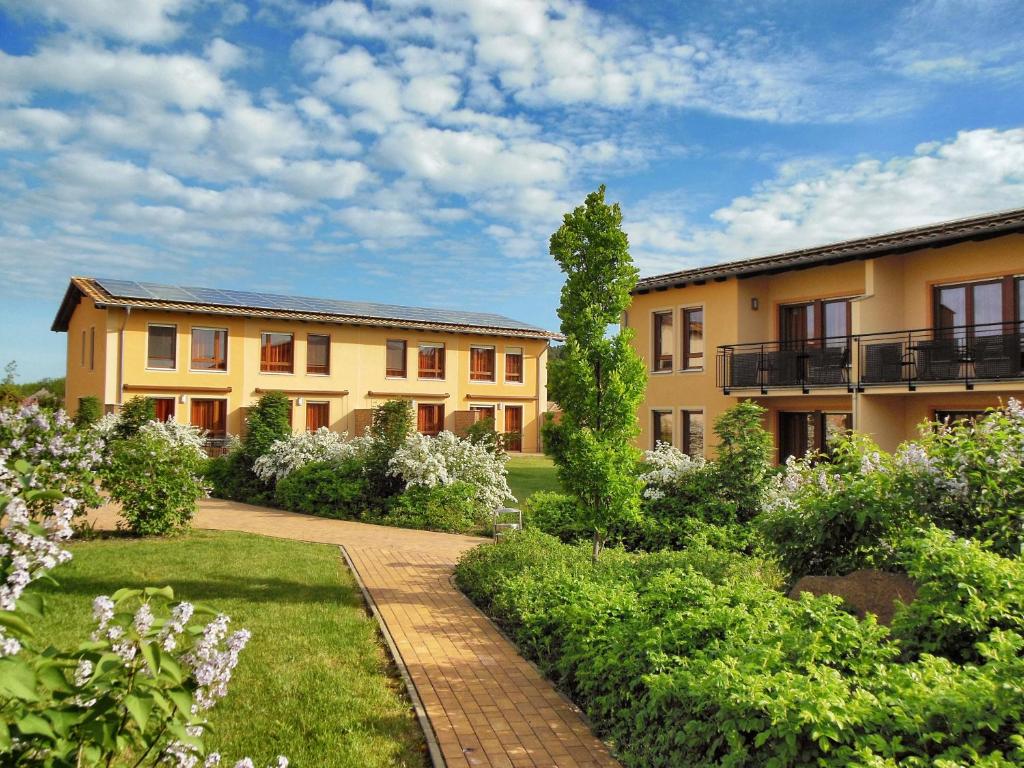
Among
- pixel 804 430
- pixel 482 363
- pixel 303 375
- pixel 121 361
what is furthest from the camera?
pixel 482 363

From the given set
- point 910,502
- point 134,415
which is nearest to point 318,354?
point 134,415

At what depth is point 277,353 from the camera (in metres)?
32.1

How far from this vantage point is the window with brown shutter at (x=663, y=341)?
73.9 feet

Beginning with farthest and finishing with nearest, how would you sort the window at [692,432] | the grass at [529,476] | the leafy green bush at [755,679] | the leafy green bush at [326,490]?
the window at [692,432] < the grass at [529,476] < the leafy green bush at [326,490] < the leafy green bush at [755,679]

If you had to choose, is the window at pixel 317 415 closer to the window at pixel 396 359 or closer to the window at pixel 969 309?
the window at pixel 396 359

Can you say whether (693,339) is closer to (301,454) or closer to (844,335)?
(844,335)

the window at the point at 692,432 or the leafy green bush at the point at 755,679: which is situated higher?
the window at the point at 692,432

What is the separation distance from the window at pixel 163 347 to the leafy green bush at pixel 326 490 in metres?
13.9

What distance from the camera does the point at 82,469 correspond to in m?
11.3

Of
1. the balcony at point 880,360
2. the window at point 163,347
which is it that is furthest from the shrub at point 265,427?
the balcony at point 880,360

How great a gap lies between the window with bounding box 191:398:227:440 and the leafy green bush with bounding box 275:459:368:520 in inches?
537

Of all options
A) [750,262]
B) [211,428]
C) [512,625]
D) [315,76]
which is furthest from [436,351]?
[512,625]

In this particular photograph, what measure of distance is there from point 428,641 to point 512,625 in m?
0.89

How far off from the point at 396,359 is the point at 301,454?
638 inches
